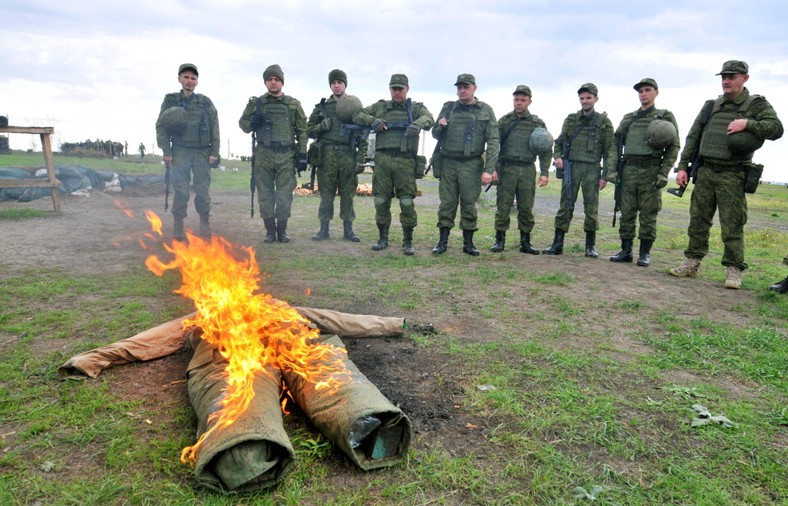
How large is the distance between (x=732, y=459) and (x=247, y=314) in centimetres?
319

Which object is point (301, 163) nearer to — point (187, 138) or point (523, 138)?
point (187, 138)

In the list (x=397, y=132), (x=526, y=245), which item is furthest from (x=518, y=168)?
(x=397, y=132)

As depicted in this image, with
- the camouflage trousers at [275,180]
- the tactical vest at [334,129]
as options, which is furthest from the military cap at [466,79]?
the camouflage trousers at [275,180]

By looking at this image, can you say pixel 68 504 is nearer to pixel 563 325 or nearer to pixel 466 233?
pixel 563 325

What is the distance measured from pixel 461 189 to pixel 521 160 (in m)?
1.17

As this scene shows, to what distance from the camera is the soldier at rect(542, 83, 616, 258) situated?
8.13 m

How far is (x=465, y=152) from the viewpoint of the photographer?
8.10 m

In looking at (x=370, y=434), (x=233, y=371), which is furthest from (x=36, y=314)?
(x=370, y=434)

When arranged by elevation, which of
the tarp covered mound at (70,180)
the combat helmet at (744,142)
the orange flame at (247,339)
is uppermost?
the combat helmet at (744,142)

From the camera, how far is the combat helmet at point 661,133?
7.27m

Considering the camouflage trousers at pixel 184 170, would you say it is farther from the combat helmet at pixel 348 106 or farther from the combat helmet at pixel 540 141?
the combat helmet at pixel 540 141

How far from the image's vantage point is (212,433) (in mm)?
2451

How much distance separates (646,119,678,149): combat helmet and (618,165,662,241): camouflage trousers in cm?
44

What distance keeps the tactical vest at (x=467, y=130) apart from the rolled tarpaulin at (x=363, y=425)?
19.8ft
